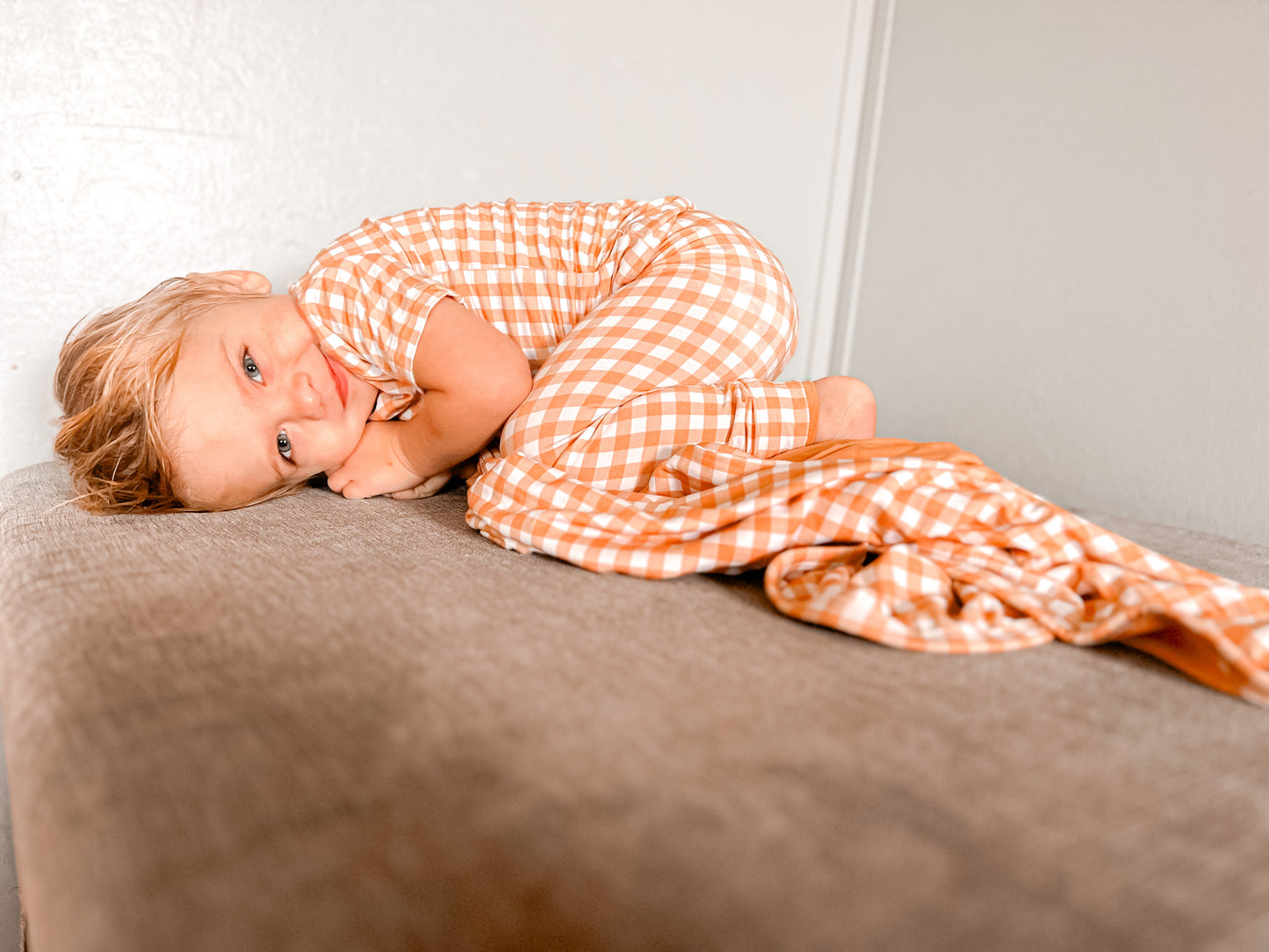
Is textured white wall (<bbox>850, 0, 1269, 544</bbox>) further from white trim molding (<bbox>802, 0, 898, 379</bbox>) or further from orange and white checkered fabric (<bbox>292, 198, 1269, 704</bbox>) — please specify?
orange and white checkered fabric (<bbox>292, 198, 1269, 704</bbox>)

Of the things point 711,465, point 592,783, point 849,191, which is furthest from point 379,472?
point 849,191

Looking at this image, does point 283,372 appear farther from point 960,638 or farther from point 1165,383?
point 1165,383

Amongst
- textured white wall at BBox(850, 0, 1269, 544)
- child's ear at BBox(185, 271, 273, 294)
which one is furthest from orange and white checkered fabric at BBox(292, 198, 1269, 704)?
textured white wall at BBox(850, 0, 1269, 544)

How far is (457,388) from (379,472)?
18cm

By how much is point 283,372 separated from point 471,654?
1.82 feet

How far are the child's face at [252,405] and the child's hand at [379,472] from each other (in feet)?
0.10

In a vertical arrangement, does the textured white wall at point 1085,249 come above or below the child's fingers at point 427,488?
above

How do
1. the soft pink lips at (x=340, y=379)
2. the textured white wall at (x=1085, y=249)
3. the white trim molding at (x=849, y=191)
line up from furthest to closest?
the white trim molding at (x=849, y=191) < the textured white wall at (x=1085, y=249) < the soft pink lips at (x=340, y=379)

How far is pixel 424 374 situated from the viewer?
0.88m

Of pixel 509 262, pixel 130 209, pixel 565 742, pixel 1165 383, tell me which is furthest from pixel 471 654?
pixel 1165 383

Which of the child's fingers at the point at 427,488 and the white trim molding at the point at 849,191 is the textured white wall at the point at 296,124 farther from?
the child's fingers at the point at 427,488

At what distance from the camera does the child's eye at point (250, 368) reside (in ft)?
2.88

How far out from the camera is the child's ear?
3.36ft

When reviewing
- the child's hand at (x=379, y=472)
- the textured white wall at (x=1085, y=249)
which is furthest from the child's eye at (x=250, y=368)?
the textured white wall at (x=1085, y=249)
